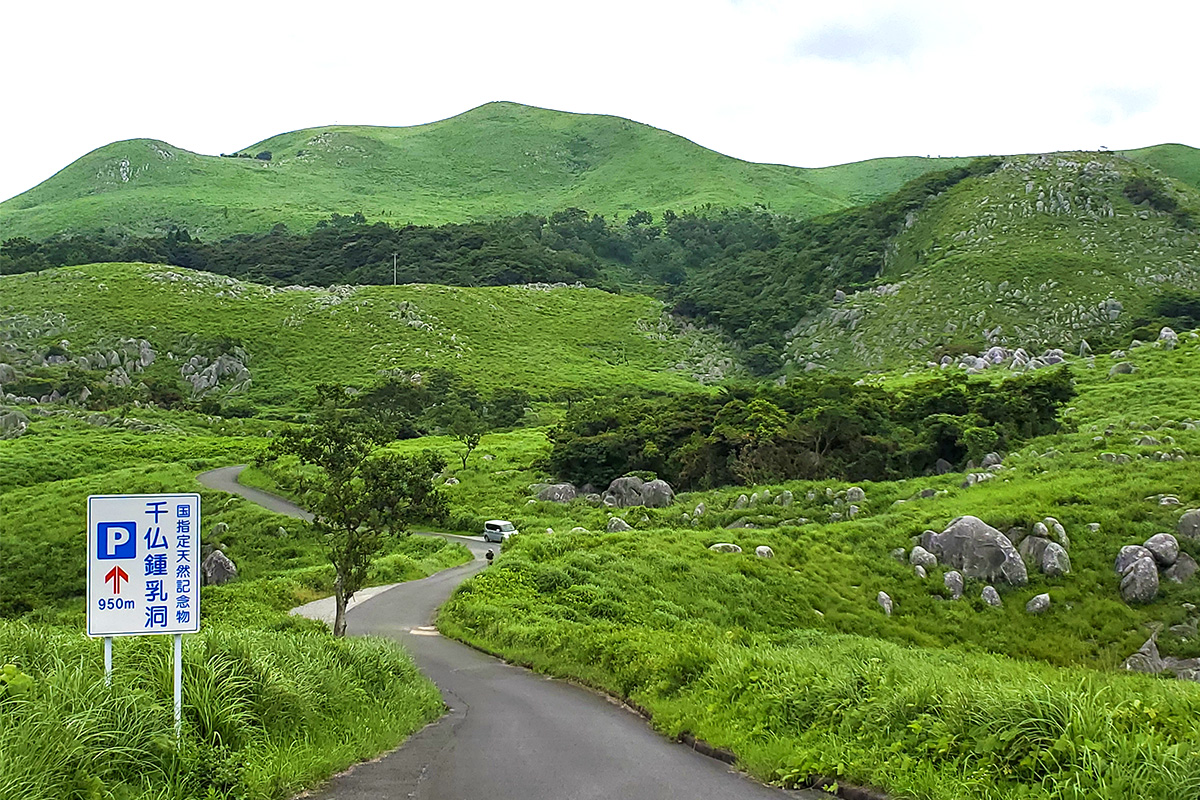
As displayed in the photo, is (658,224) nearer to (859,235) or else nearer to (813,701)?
(859,235)

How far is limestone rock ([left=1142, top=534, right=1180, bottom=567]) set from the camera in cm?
2706

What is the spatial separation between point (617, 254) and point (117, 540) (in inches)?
6855

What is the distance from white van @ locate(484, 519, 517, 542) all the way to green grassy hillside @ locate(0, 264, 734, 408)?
4744cm

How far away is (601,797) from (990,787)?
11.3ft

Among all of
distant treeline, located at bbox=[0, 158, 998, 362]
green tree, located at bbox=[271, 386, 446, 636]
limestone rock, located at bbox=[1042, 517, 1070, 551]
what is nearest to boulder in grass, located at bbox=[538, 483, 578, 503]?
limestone rock, located at bbox=[1042, 517, 1070, 551]

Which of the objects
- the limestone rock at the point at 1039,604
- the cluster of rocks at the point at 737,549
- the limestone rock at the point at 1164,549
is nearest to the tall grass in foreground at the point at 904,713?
the cluster of rocks at the point at 737,549

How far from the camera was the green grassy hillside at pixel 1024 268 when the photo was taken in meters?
83.2

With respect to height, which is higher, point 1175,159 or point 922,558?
point 1175,159

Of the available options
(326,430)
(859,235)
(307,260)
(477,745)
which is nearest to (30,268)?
(307,260)

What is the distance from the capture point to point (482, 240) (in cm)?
15062

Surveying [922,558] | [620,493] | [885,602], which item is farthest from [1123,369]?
[885,602]

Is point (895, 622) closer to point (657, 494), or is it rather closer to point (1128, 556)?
point (1128, 556)

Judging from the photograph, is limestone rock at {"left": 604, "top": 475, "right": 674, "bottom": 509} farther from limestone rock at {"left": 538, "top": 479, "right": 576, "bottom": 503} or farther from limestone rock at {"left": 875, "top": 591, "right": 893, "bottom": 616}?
limestone rock at {"left": 875, "top": 591, "right": 893, "bottom": 616}

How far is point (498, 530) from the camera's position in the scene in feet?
136
